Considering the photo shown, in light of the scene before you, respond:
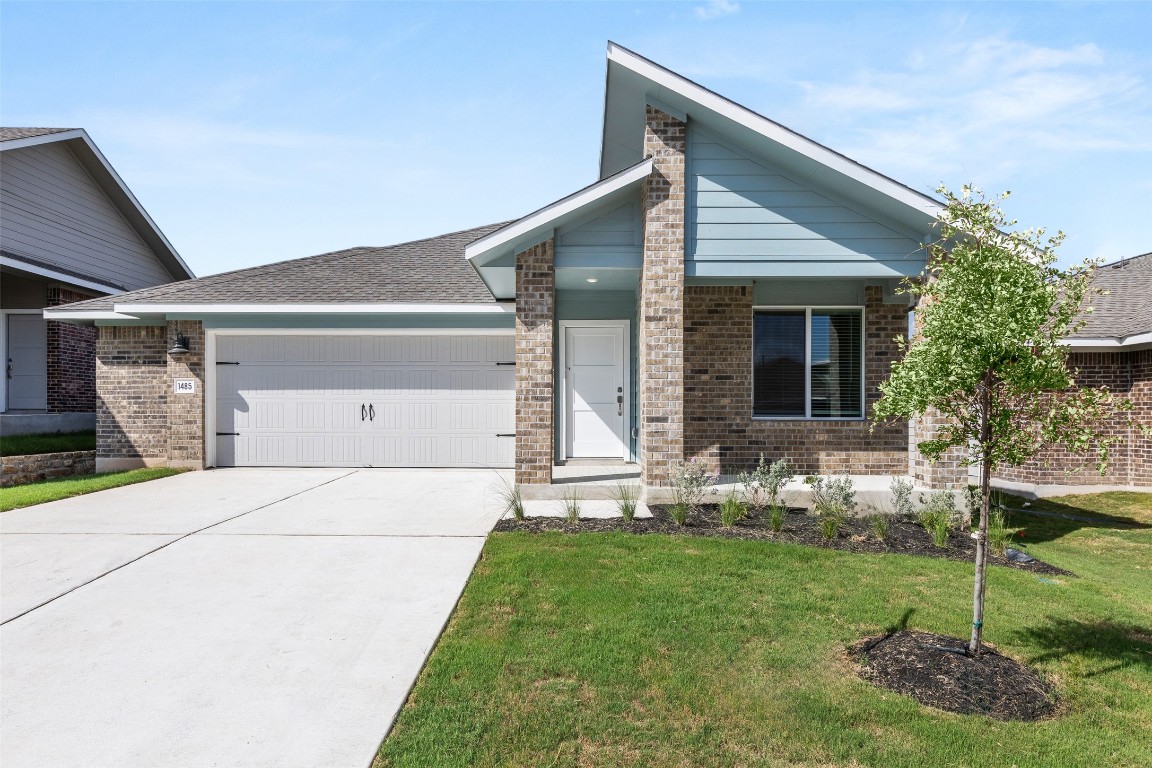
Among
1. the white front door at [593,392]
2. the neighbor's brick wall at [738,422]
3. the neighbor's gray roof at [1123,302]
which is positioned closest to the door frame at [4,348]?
the white front door at [593,392]

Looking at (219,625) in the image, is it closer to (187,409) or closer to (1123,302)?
(187,409)

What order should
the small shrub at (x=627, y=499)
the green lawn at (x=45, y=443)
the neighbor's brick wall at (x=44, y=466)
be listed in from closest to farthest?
the small shrub at (x=627, y=499), the neighbor's brick wall at (x=44, y=466), the green lawn at (x=45, y=443)

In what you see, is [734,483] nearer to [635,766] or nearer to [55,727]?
[635,766]

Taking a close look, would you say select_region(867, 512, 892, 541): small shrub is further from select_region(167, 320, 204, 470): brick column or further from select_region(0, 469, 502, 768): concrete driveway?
select_region(167, 320, 204, 470): brick column

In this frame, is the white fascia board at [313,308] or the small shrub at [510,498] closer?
the small shrub at [510,498]

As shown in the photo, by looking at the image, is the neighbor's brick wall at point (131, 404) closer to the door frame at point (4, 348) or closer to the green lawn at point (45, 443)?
the green lawn at point (45, 443)

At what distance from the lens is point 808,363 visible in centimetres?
977

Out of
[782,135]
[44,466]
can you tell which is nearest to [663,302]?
[782,135]

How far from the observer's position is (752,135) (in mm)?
7879

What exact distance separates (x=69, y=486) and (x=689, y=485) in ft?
29.9

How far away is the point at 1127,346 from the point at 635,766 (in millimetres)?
11749

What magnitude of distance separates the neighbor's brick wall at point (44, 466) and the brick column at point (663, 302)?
10112 mm

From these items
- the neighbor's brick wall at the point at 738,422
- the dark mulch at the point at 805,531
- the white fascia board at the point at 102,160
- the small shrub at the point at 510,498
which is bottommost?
the dark mulch at the point at 805,531

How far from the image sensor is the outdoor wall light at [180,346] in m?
11.2
